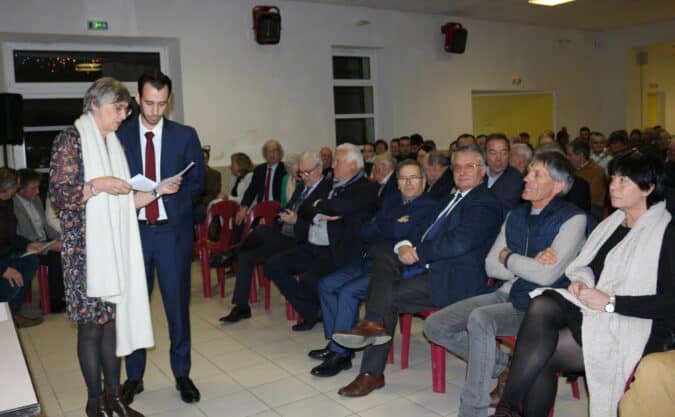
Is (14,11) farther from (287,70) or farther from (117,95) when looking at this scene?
(117,95)

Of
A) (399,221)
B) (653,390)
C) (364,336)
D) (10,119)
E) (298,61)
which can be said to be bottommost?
(364,336)

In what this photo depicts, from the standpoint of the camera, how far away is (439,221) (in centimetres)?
308

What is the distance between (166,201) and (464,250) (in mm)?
1428

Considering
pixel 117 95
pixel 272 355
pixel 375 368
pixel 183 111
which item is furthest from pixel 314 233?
pixel 183 111

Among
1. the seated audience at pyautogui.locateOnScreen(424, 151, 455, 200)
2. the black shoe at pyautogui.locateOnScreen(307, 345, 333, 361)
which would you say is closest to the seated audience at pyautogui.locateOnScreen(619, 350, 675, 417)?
the black shoe at pyautogui.locateOnScreen(307, 345, 333, 361)

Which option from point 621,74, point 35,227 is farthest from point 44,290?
point 621,74

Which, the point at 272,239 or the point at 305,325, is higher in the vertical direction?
the point at 272,239

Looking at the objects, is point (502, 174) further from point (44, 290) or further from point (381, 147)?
point (381, 147)

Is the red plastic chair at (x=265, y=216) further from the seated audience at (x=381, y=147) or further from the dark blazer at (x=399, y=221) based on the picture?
the seated audience at (x=381, y=147)

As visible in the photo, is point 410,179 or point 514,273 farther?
point 410,179

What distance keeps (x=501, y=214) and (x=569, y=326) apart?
0.72 metres

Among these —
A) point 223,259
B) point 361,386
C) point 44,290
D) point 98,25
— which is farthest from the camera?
point 98,25

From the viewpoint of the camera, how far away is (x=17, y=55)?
701 centimetres

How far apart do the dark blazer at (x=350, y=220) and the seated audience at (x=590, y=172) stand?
2.10 meters
